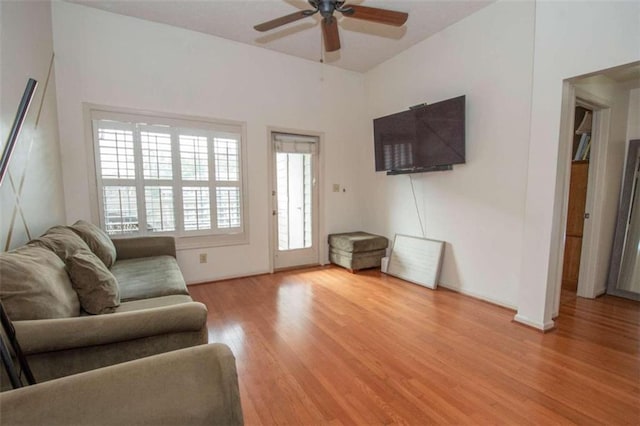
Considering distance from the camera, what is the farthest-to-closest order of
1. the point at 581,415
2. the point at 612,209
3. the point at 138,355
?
the point at 612,209 → the point at 581,415 → the point at 138,355

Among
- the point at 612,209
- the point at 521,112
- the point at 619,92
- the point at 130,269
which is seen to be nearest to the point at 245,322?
the point at 130,269

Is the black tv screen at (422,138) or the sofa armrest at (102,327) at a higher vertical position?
the black tv screen at (422,138)

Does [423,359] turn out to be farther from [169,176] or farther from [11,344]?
[169,176]

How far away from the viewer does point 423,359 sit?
2.06 metres

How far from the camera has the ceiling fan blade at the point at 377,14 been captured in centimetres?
227

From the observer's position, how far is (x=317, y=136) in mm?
4344

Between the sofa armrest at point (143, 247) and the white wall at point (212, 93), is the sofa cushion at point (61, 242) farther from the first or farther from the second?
the white wall at point (212, 93)

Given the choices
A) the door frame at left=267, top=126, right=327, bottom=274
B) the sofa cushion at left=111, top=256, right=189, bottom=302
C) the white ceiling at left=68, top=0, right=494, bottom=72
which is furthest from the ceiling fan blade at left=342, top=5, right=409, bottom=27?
the sofa cushion at left=111, top=256, right=189, bottom=302

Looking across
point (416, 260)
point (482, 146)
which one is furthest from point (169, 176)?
point (482, 146)

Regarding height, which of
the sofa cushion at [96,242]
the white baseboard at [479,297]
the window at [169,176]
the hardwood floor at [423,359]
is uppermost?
the window at [169,176]

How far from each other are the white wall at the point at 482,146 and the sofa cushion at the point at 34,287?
3401 mm

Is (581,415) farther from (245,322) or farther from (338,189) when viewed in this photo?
(338,189)

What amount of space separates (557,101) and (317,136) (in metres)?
2.80

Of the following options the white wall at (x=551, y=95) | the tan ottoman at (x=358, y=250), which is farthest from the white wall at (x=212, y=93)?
the white wall at (x=551, y=95)
